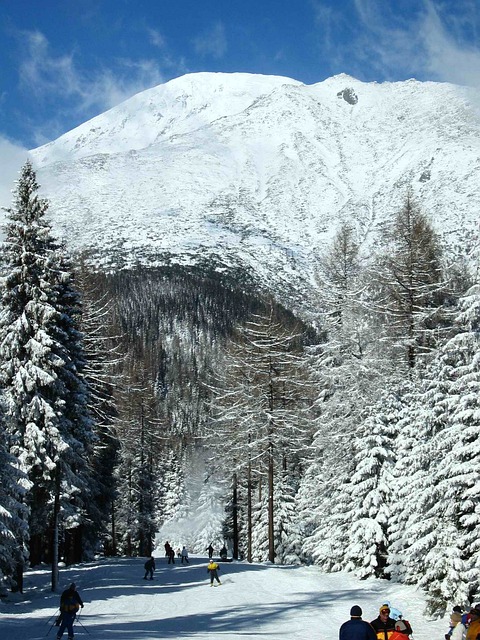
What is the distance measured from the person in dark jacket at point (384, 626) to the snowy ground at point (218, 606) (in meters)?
5.35

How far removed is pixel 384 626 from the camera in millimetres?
13453

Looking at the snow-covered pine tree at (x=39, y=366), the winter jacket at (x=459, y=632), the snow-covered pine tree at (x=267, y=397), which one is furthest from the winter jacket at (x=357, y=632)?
the snow-covered pine tree at (x=267, y=397)

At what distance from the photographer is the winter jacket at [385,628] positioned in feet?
43.8

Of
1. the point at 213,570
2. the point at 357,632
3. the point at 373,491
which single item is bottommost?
the point at 213,570

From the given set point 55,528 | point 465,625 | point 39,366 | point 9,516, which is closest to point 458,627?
point 465,625

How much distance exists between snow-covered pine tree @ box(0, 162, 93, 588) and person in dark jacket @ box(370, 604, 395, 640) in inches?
613

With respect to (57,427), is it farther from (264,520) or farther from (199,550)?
(199,550)

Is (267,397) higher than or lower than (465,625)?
higher

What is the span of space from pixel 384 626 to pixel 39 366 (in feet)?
58.7

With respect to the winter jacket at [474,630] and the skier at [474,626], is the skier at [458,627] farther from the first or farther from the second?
the winter jacket at [474,630]

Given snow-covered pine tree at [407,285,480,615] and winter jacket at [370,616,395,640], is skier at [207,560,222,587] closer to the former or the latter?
snow-covered pine tree at [407,285,480,615]

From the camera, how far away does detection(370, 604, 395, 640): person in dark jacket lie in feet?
43.9

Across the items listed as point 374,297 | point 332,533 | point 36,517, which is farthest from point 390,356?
point 36,517

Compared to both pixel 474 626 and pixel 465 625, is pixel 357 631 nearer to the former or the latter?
pixel 474 626
